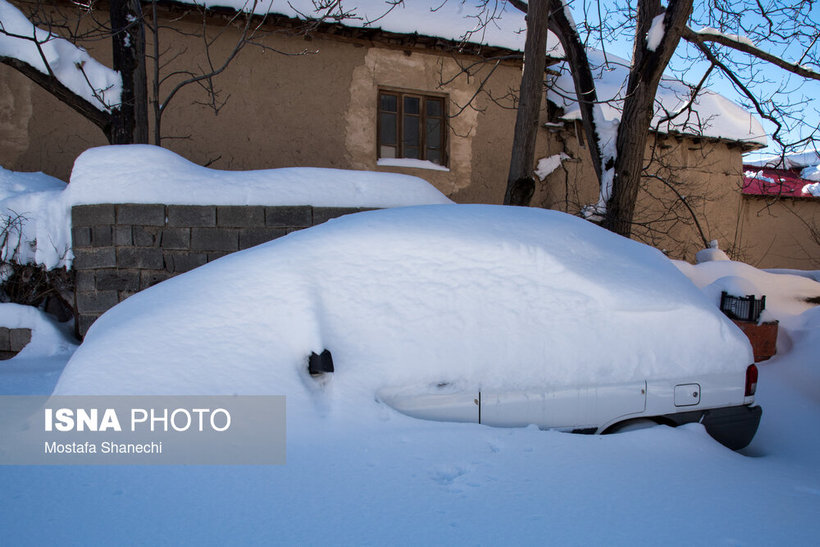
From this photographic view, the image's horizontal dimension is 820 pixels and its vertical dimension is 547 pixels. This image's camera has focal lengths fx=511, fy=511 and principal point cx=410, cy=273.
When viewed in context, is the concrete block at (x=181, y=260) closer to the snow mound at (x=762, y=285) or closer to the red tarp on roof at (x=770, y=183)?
the snow mound at (x=762, y=285)

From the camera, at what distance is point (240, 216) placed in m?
4.65

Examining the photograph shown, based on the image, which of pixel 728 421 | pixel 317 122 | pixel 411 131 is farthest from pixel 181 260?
pixel 411 131

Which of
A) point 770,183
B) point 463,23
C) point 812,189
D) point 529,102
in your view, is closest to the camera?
point 529,102

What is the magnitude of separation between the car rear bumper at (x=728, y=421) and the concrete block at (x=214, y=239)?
3.74 m

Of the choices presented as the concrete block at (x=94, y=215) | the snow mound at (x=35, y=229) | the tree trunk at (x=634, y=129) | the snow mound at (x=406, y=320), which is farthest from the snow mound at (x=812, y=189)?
the snow mound at (x=35, y=229)

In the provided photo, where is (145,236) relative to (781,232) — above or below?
below

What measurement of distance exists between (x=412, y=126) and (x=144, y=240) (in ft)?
16.3

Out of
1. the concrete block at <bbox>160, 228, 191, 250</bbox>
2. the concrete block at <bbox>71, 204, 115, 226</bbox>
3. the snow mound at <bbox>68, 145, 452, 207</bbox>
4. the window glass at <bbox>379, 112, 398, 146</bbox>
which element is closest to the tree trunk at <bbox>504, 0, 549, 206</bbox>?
the snow mound at <bbox>68, 145, 452, 207</bbox>

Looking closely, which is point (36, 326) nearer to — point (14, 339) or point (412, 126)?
point (14, 339)

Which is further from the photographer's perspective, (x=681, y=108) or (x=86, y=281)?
(x=681, y=108)

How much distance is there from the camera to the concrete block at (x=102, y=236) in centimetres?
455

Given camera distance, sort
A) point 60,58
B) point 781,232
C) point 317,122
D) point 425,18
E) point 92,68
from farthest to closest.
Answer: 1. point 781,232
2. point 425,18
3. point 317,122
4. point 92,68
5. point 60,58

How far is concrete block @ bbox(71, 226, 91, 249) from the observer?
4586 millimetres

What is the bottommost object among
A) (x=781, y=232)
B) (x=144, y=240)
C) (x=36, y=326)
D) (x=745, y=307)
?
(x=36, y=326)
